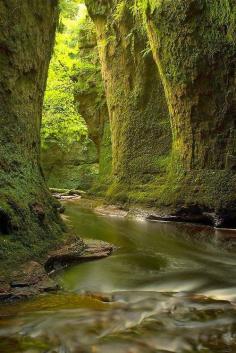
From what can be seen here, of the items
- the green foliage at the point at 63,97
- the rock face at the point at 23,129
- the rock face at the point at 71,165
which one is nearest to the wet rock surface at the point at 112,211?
the rock face at the point at 23,129

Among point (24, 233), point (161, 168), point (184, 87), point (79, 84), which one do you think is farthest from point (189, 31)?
point (79, 84)

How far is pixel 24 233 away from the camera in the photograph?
495cm

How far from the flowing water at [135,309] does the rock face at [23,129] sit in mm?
727

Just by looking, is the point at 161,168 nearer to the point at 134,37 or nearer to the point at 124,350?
the point at 134,37

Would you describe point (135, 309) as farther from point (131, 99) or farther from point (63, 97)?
point (63, 97)

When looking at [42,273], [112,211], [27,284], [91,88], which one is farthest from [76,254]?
[91,88]

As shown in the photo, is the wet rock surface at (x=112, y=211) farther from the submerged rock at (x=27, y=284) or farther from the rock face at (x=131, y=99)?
the submerged rock at (x=27, y=284)

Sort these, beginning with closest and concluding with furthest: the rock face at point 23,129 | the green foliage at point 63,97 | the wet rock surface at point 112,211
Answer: the rock face at point 23,129 < the wet rock surface at point 112,211 < the green foliage at point 63,97

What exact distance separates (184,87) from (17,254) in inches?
271

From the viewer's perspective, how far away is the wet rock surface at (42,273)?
13.1ft

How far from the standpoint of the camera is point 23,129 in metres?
6.04

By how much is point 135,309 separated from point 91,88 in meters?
17.3

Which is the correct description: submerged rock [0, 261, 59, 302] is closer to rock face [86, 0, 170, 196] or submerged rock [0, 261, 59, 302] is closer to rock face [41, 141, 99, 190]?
rock face [86, 0, 170, 196]

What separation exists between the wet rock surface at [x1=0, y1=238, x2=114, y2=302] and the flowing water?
156 millimetres
